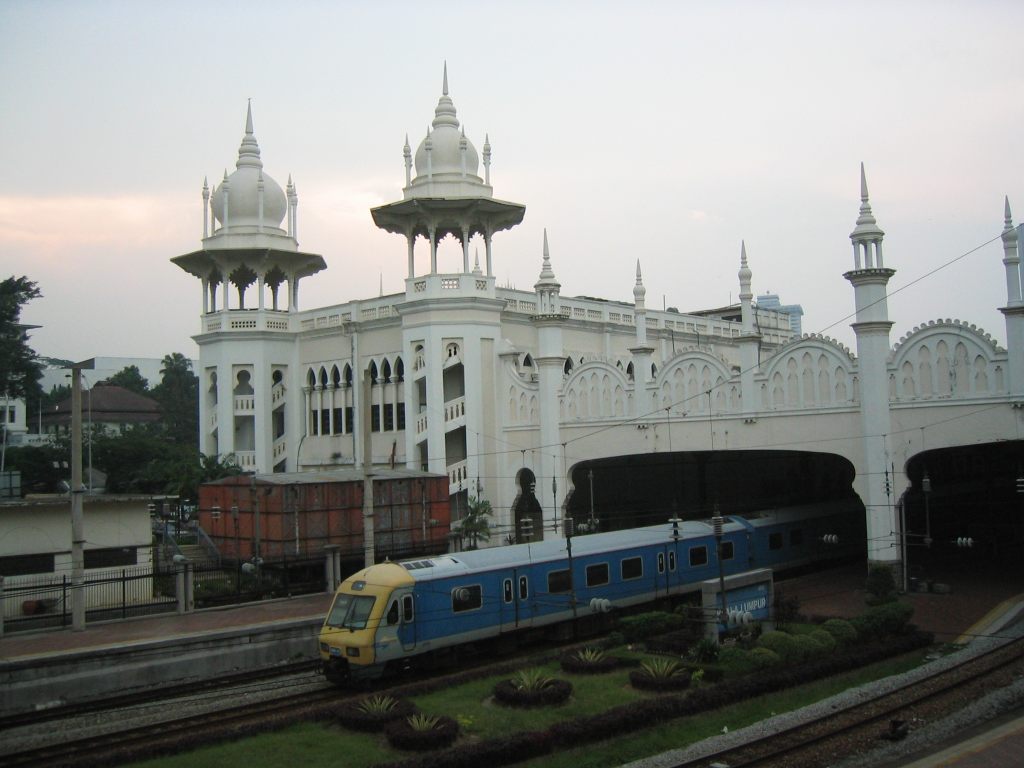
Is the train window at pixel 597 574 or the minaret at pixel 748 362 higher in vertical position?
the minaret at pixel 748 362

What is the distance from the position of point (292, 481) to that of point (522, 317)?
1363cm

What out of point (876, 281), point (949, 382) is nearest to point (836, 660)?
point (949, 382)

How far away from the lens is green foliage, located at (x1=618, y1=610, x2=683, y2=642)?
24.4 metres

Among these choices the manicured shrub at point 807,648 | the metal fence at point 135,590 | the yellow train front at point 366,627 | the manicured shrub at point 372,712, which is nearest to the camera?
the manicured shrub at point 372,712

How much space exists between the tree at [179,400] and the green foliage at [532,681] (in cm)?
7407

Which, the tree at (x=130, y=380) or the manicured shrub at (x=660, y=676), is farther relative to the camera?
the tree at (x=130, y=380)

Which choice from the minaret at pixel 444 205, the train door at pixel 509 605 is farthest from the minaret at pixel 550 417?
the train door at pixel 509 605

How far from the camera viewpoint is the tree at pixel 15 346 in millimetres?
51594

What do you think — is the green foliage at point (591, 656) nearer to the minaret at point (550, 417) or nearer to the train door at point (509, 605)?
the train door at point (509, 605)

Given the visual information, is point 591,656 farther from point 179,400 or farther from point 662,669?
point 179,400

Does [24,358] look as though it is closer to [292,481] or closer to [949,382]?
[292,481]

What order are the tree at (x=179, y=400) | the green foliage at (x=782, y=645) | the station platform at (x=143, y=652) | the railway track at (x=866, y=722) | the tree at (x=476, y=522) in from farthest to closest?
the tree at (x=179, y=400) → the tree at (x=476, y=522) → the green foliage at (x=782, y=645) → the station platform at (x=143, y=652) → the railway track at (x=866, y=722)

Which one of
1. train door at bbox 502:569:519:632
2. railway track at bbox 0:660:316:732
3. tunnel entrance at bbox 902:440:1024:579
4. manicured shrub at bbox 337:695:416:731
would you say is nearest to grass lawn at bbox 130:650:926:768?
manicured shrub at bbox 337:695:416:731

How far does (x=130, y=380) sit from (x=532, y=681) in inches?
4003
